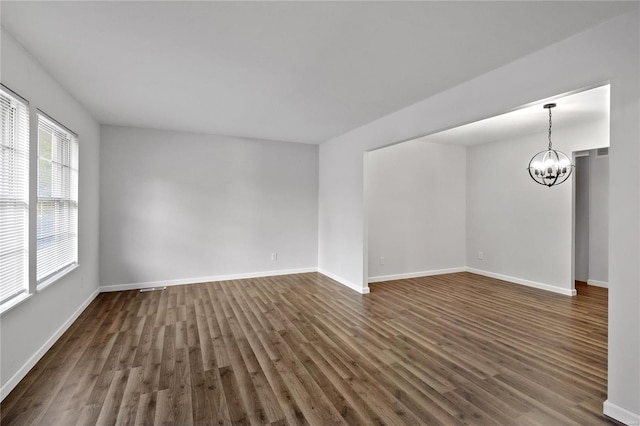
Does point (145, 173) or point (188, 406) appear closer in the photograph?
point (188, 406)

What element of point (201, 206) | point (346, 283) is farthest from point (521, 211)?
point (201, 206)

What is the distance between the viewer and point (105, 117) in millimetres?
4383

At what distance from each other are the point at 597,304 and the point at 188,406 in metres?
5.30

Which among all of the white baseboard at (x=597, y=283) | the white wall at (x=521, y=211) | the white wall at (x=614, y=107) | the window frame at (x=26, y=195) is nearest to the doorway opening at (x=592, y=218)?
the white baseboard at (x=597, y=283)

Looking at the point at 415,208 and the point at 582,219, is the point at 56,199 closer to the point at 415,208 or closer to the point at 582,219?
the point at 415,208

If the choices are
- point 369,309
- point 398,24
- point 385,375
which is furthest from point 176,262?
point 398,24

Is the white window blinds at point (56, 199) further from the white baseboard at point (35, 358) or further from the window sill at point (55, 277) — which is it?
the white baseboard at point (35, 358)

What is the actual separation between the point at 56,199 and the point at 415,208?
213 inches

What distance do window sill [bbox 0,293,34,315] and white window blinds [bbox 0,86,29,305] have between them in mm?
30

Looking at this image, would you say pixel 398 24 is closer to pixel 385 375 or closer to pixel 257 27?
pixel 257 27

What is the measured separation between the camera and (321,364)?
2.62 m

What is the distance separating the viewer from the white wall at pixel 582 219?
570 cm

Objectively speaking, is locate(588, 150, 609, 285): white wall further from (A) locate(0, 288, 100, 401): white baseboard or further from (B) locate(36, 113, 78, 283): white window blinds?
(B) locate(36, 113, 78, 283): white window blinds

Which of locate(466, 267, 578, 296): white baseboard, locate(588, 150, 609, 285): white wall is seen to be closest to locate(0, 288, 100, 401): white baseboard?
locate(466, 267, 578, 296): white baseboard
